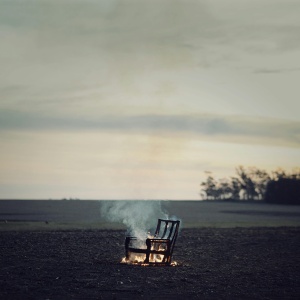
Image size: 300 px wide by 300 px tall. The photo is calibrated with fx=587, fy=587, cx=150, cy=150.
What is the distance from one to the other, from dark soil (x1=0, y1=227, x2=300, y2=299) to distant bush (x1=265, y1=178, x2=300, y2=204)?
138 metres

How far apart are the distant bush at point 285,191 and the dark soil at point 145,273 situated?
13797 cm

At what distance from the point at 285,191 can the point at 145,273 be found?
508ft

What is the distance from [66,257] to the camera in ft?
86.6

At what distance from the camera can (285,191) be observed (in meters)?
170

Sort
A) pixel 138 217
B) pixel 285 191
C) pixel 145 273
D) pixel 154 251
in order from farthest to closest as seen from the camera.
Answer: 1. pixel 285 191
2. pixel 138 217
3. pixel 154 251
4. pixel 145 273

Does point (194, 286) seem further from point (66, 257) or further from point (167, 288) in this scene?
point (66, 257)

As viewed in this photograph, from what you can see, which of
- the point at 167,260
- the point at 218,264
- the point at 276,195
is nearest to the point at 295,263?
the point at 218,264

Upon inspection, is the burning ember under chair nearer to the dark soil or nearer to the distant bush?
the dark soil

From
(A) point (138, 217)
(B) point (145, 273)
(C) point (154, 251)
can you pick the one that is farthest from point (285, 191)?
(B) point (145, 273)

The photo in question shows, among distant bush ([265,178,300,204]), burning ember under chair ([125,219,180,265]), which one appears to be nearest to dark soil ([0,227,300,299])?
burning ember under chair ([125,219,180,265])

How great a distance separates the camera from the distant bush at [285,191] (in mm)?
A: 168087

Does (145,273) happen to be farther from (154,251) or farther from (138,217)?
(138,217)

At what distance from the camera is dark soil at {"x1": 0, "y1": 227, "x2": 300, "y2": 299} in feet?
54.6

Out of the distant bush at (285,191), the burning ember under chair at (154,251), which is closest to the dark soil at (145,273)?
the burning ember under chair at (154,251)
